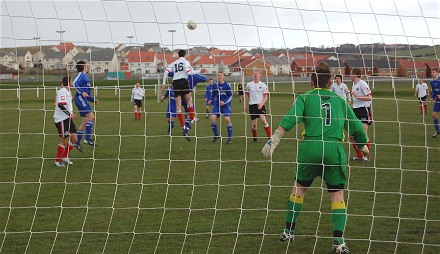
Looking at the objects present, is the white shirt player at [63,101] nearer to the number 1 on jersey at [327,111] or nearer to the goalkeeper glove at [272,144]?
the goalkeeper glove at [272,144]

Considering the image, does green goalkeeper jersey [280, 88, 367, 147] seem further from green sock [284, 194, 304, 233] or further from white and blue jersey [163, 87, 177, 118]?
white and blue jersey [163, 87, 177, 118]

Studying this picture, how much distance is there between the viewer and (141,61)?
24.2 feet

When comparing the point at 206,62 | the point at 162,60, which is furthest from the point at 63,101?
the point at 206,62

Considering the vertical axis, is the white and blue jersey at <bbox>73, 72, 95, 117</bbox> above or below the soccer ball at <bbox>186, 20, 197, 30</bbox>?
below

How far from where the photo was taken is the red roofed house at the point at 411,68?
7.13 meters

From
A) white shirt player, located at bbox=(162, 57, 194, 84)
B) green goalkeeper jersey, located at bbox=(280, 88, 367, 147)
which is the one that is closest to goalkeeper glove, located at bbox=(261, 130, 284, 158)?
green goalkeeper jersey, located at bbox=(280, 88, 367, 147)

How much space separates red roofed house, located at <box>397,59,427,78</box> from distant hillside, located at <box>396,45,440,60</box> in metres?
0.11

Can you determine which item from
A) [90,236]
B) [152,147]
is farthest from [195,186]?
[152,147]

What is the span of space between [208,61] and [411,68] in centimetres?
250

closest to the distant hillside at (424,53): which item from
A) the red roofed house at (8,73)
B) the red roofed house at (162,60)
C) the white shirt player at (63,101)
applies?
the red roofed house at (162,60)

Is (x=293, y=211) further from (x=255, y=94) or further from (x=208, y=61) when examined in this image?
(x=255, y=94)

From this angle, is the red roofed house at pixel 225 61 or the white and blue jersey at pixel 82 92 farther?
the white and blue jersey at pixel 82 92

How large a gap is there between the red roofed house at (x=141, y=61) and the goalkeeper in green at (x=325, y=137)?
79.5 inches

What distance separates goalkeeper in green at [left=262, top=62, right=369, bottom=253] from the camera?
20.8 feet
